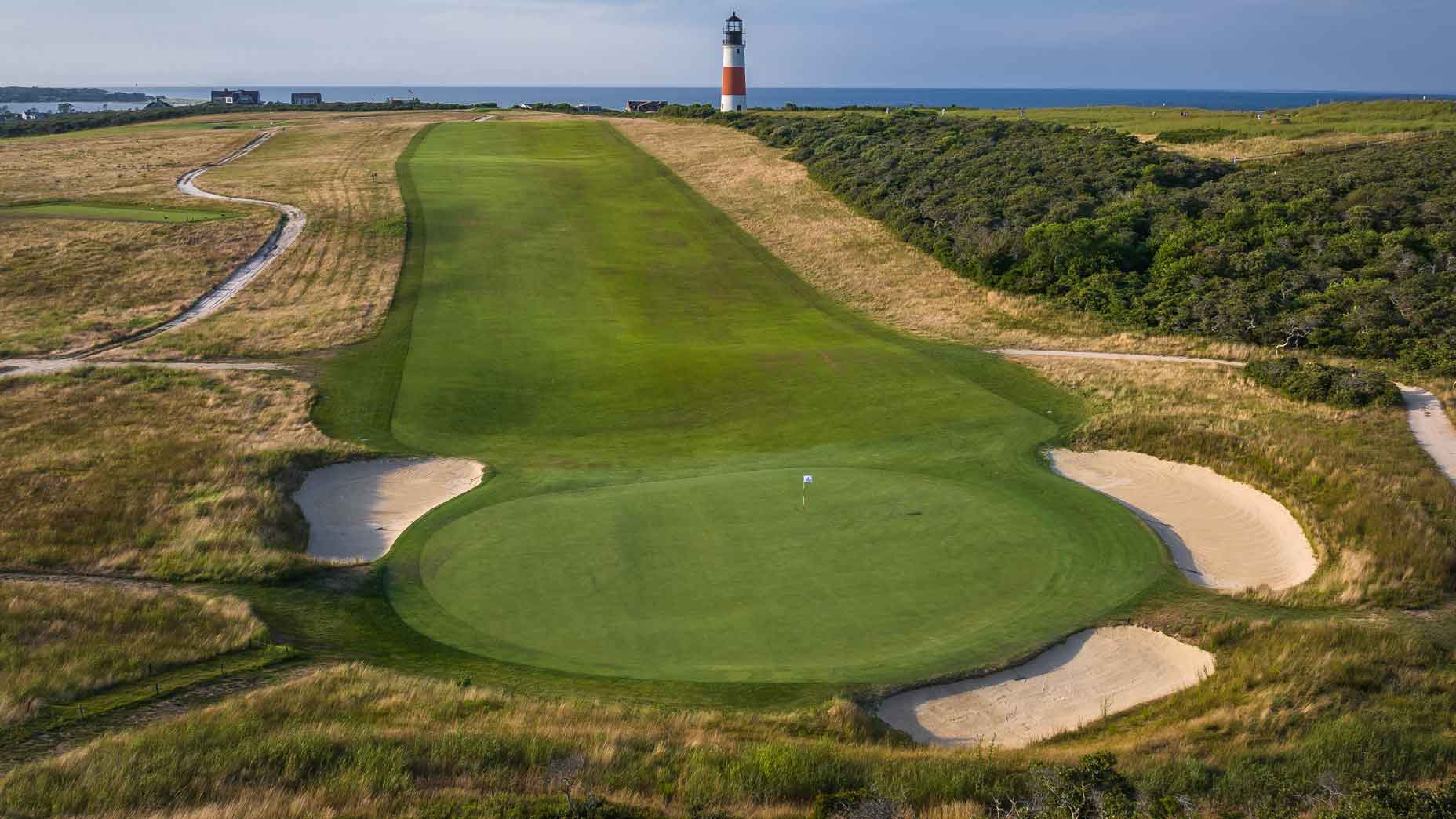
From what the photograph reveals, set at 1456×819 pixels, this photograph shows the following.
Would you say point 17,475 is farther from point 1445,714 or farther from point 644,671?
point 1445,714

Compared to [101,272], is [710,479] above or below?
below

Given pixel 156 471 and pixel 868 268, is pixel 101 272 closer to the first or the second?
pixel 156 471

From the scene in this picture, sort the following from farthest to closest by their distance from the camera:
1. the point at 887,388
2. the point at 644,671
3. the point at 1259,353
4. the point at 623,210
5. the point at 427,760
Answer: the point at 623,210
the point at 1259,353
the point at 887,388
the point at 644,671
the point at 427,760

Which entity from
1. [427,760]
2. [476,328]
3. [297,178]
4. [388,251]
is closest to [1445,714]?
[427,760]

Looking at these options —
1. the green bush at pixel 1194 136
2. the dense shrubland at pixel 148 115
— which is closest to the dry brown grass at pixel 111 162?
the dense shrubland at pixel 148 115

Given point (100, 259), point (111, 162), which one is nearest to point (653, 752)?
point (100, 259)
